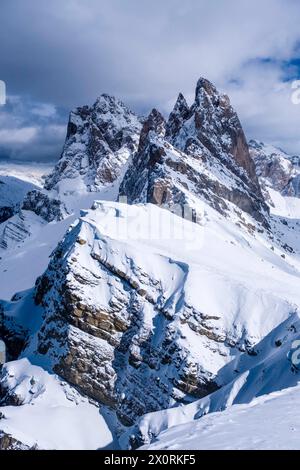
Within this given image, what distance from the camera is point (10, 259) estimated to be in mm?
140250

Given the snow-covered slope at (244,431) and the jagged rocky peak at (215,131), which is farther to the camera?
the jagged rocky peak at (215,131)

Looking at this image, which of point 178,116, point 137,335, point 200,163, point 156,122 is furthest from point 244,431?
point 156,122

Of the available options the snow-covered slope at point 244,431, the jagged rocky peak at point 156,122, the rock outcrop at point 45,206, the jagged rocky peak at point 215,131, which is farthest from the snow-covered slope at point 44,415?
the jagged rocky peak at point 156,122

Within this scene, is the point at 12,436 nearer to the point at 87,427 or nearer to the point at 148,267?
the point at 87,427

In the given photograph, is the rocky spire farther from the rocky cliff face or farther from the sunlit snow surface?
the sunlit snow surface

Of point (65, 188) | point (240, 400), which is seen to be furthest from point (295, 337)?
point (65, 188)

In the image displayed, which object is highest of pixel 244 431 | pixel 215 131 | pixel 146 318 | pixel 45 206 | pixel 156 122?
pixel 156 122

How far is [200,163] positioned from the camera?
131125 millimetres

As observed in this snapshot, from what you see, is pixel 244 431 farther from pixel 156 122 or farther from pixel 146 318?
pixel 156 122

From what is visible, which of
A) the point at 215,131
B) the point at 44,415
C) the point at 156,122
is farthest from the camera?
the point at 156,122

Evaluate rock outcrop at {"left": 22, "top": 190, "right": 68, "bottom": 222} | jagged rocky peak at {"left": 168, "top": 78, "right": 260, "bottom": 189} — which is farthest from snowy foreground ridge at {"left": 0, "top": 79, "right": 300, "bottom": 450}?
rock outcrop at {"left": 22, "top": 190, "right": 68, "bottom": 222}

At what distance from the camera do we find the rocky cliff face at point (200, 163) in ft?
351

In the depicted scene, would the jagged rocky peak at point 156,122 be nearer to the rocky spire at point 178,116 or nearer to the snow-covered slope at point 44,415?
the rocky spire at point 178,116

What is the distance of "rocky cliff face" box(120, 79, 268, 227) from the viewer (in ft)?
351
